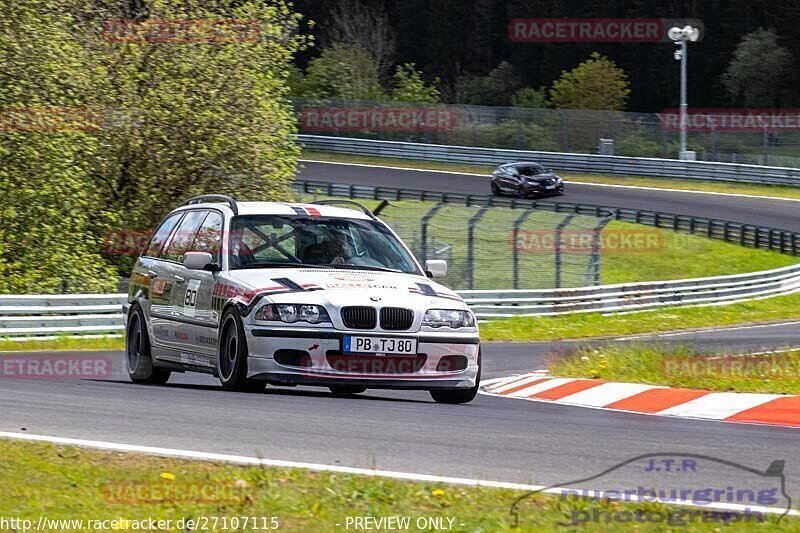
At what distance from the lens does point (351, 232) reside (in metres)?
11.4

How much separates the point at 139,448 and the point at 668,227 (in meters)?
37.6

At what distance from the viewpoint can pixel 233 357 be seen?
10.2 metres

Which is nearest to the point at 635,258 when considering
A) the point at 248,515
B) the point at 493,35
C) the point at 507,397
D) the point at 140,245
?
the point at 140,245

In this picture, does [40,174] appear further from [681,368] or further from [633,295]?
[681,368]

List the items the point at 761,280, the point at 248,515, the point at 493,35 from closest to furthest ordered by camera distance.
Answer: the point at 248,515, the point at 761,280, the point at 493,35

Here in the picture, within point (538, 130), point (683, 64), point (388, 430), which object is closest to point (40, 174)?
point (388, 430)

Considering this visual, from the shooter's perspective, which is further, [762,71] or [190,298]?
[762,71]

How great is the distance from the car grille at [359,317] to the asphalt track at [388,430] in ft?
1.88

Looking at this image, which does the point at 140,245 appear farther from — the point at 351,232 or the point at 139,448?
the point at 139,448

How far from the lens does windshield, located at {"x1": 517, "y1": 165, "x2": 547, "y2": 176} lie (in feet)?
164

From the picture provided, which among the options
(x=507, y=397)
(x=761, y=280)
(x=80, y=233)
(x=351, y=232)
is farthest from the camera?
(x=761, y=280)

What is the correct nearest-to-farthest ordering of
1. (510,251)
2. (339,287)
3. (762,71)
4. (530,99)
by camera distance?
(339,287), (510,251), (762,71), (530,99)

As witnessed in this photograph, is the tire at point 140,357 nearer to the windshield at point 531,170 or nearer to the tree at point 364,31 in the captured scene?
the windshield at point 531,170

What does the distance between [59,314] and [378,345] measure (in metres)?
14.5
